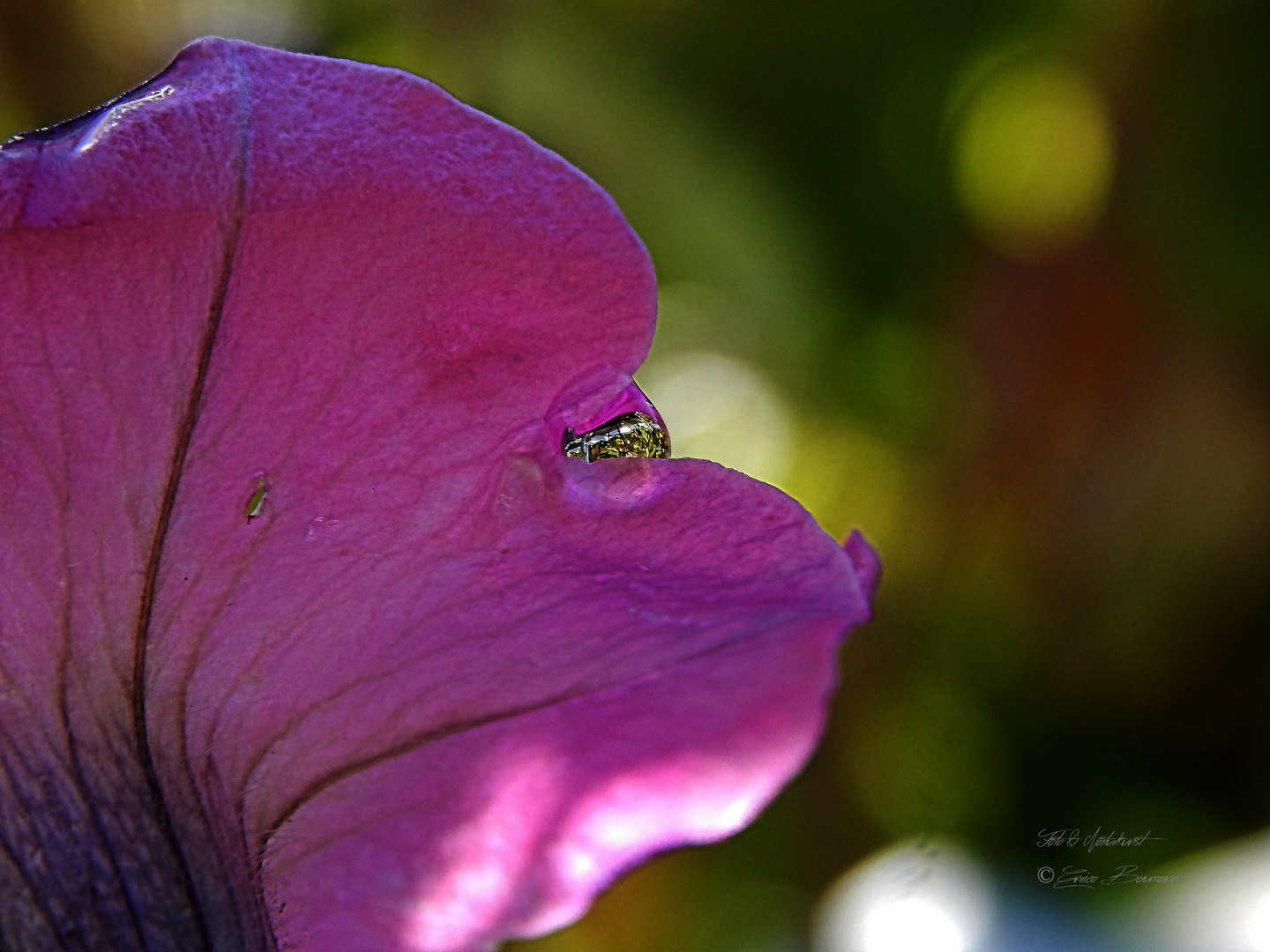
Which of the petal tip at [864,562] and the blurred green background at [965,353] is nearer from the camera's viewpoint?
the petal tip at [864,562]

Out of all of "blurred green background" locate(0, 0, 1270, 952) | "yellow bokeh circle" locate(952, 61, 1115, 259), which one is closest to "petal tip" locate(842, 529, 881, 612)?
"blurred green background" locate(0, 0, 1270, 952)

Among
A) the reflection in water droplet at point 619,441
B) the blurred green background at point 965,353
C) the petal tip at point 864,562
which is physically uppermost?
the reflection in water droplet at point 619,441

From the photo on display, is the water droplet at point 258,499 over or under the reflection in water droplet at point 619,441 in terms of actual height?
under

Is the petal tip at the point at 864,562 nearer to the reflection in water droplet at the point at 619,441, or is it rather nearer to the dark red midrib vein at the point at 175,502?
the reflection in water droplet at the point at 619,441

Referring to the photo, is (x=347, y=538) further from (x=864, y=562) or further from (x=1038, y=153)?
(x=1038, y=153)

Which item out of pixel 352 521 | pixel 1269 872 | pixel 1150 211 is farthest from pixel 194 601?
pixel 1150 211

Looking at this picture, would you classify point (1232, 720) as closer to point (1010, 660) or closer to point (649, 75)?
point (1010, 660)

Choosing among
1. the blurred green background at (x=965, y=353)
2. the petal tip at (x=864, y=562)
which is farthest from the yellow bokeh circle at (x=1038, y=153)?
the petal tip at (x=864, y=562)

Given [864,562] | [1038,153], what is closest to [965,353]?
[1038,153]
